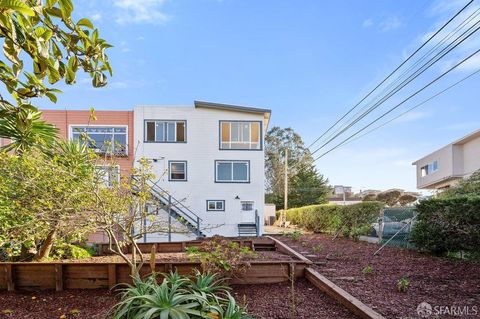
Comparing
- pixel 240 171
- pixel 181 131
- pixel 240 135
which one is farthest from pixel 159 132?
pixel 240 171

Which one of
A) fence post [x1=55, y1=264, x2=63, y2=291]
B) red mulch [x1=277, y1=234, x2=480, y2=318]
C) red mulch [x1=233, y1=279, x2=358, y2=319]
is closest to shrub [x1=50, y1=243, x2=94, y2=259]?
Result: fence post [x1=55, y1=264, x2=63, y2=291]

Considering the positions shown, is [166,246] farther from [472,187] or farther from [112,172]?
[472,187]

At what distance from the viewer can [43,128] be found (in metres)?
8.51

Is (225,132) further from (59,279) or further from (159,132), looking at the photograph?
(59,279)

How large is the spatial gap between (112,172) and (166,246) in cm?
608

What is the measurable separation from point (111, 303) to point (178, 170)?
12.5m

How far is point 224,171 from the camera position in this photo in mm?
17281

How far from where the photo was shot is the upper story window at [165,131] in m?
17.2

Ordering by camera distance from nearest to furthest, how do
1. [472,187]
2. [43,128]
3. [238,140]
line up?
[43,128] → [472,187] → [238,140]

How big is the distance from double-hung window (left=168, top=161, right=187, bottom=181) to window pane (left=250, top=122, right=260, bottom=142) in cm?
403

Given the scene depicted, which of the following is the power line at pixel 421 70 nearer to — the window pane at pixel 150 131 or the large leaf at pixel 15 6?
the large leaf at pixel 15 6

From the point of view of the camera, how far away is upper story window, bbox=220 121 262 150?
57.3 ft

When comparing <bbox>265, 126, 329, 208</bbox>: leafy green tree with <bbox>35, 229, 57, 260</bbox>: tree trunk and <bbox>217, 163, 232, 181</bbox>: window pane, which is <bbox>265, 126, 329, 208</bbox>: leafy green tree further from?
<bbox>35, 229, 57, 260</bbox>: tree trunk

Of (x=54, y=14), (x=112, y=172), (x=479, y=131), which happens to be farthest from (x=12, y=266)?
(x=479, y=131)
